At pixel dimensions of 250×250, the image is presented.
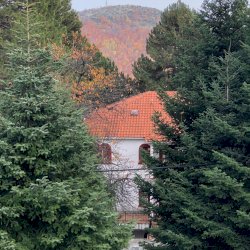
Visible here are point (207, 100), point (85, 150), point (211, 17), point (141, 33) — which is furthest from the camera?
point (141, 33)

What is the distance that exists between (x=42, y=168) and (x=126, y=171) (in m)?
17.2

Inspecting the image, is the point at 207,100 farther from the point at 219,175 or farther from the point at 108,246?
the point at 108,246

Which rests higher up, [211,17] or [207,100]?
[211,17]

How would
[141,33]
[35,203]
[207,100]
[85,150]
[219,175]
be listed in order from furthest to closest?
[141,33], [207,100], [219,175], [85,150], [35,203]

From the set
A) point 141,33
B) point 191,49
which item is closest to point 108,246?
point 191,49

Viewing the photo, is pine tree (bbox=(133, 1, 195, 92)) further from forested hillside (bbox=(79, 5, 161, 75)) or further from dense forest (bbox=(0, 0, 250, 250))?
dense forest (bbox=(0, 0, 250, 250))

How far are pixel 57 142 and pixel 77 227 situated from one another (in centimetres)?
143

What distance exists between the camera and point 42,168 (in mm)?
10656

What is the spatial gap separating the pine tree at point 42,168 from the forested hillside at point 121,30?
35.7 metres

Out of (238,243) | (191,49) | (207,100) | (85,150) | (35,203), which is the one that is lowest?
(238,243)

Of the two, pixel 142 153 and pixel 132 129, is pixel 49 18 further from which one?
pixel 142 153

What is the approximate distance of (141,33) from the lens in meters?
83.1

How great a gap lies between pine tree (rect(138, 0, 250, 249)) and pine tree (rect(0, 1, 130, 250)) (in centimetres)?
466

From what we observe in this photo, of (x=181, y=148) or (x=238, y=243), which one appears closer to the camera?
(x=238, y=243)
